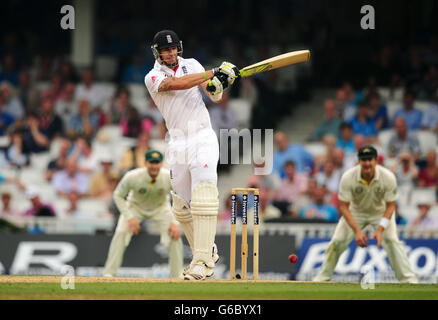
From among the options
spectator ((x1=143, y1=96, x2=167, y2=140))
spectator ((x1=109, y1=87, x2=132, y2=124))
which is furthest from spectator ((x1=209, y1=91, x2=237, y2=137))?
spectator ((x1=109, y1=87, x2=132, y2=124))

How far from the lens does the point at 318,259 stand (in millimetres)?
13680

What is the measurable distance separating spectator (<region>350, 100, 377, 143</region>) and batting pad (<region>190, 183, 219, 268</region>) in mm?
7627

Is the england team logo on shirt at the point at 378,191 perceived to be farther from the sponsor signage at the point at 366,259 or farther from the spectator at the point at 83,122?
the spectator at the point at 83,122

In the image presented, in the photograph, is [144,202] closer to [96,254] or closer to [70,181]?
[96,254]

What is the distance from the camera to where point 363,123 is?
1620cm

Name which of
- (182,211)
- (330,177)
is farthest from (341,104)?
(182,211)

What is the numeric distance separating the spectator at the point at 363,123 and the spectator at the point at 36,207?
195 inches

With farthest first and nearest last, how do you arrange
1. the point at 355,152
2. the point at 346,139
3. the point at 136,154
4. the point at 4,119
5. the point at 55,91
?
the point at 55,91, the point at 4,119, the point at 346,139, the point at 136,154, the point at 355,152

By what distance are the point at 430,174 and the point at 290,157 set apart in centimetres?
213

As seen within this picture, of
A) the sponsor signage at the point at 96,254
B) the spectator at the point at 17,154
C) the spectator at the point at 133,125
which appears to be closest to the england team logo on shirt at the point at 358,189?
the sponsor signage at the point at 96,254

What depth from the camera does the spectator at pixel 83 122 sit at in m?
17.1

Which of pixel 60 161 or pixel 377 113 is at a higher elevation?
pixel 377 113

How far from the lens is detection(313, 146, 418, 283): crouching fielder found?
37.9 feet

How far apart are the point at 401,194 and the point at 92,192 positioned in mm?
4736
